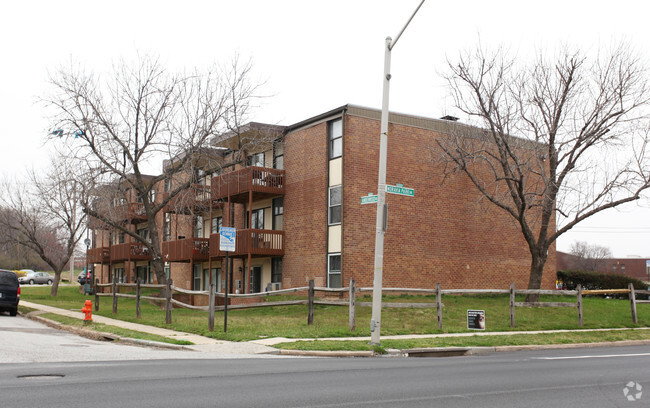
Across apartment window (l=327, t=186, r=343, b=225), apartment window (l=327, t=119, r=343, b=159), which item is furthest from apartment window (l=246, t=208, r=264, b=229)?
apartment window (l=327, t=119, r=343, b=159)

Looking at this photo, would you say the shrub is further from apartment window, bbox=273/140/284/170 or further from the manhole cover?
the manhole cover

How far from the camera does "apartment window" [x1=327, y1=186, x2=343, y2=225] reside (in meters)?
28.2

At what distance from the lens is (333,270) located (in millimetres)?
28109

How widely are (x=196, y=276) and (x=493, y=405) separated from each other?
114 ft

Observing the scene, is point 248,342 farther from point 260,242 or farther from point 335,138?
point 260,242

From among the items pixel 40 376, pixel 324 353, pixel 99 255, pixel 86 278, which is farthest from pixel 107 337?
pixel 86 278

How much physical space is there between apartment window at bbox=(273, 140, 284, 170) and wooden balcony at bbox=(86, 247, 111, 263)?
77.1 feet

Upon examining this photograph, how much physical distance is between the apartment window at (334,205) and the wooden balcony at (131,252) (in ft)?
67.5

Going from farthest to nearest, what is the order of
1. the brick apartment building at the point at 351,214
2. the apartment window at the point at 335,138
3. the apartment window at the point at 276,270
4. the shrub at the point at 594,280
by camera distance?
the shrub at the point at 594,280 < the apartment window at the point at 276,270 < the apartment window at the point at 335,138 < the brick apartment building at the point at 351,214

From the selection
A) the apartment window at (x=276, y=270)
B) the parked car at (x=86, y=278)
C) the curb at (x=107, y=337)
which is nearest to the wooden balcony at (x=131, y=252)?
the parked car at (x=86, y=278)

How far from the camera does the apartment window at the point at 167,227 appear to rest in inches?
1644

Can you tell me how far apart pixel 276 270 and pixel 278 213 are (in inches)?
113

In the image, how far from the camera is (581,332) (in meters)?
19.5

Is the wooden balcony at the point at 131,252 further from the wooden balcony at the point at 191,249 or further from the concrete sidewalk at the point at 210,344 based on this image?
the concrete sidewalk at the point at 210,344
